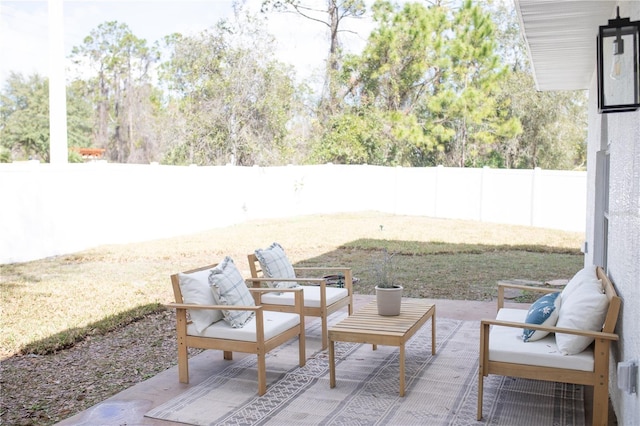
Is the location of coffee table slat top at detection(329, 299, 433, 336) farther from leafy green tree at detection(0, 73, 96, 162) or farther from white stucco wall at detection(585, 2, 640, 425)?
leafy green tree at detection(0, 73, 96, 162)

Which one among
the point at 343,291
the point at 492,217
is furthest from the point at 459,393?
the point at 492,217

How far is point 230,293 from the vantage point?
4.38m

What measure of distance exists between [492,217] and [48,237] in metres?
11.2

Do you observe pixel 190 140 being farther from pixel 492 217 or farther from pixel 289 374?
pixel 289 374

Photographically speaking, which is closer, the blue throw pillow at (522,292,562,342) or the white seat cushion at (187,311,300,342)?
the blue throw pillow at (522,292,562,342)

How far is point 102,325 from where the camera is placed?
19.7 ft

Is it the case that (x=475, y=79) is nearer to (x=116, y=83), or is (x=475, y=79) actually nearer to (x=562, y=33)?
(x=562, y=33)

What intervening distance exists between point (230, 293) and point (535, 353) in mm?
2126

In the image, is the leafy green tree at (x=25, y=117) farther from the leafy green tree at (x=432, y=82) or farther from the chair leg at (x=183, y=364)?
the chair leg at (x=183, y=364)

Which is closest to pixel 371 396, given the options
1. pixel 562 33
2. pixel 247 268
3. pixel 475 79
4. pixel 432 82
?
pixel 562 33

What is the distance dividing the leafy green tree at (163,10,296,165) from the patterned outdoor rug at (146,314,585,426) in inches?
715

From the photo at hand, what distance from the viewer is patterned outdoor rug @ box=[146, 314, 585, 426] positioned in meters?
3.70

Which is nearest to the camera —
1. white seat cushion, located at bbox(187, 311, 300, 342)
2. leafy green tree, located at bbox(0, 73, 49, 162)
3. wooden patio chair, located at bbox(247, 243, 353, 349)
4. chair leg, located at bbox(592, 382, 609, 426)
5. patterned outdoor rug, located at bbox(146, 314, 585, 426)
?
chair leg, located at bbox(592, 382, 609, 426)

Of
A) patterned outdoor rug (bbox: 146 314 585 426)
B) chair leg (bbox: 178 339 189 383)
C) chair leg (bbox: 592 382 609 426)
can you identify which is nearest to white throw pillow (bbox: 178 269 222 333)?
chair leg (bbox: 178 339 189 383)
